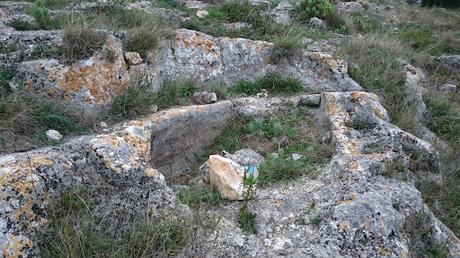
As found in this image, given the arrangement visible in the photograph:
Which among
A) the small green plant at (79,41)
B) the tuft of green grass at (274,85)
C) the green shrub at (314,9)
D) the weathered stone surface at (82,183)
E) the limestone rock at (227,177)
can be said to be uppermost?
the small green plant at (79,41)

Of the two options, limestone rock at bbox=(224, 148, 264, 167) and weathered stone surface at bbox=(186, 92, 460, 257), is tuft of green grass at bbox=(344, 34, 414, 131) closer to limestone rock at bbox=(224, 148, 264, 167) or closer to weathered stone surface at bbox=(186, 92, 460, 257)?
weathered stone surface at bbox=(186, 92, 460, 257)

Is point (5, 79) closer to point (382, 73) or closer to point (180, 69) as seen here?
point (180, 69)

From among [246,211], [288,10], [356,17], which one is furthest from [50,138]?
[356,17]

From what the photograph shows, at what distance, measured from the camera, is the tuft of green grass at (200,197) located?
346 cm

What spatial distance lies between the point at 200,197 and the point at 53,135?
142cm

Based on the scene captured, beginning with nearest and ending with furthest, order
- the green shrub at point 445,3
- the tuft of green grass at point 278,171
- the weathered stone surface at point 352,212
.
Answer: the weathered stone surface at point 352,212
the tuft of green grass at point 278,171
the green shrub at point 445,3

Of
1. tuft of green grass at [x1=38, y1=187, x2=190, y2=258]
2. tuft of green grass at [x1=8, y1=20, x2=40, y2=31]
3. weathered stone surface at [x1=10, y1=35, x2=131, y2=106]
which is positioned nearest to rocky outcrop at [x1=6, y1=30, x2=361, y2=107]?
weathered stone surface at [x1=10, y1=35, x2=131, y2=106]

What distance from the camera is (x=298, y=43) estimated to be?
6.00 m

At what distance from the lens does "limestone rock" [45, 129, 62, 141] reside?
3.73 metres

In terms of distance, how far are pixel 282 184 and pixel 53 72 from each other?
2486mm

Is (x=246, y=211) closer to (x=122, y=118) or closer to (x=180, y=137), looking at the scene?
(x=180, y=137)

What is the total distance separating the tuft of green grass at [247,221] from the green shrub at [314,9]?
5.84 meters

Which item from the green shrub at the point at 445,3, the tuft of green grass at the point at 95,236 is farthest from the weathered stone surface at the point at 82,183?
the green shrub at the point at 445,3

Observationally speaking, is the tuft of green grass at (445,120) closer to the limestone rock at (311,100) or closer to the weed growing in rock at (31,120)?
the limestone rock at (311,100)
